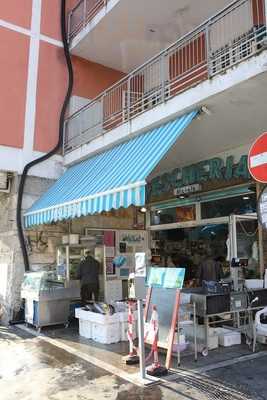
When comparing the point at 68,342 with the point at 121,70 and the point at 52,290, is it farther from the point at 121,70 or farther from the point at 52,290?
the point at 121,70

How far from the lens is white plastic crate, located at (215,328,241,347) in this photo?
25.3 feet

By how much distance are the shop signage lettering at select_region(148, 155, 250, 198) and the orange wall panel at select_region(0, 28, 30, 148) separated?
14.0 feet

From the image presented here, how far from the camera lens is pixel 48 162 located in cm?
1199

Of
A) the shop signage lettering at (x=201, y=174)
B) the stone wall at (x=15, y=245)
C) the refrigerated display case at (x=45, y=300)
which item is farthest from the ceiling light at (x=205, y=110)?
the stone wall at (x=15, y=245)

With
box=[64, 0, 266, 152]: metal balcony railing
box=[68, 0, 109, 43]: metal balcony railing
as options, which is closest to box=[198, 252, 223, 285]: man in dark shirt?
box=[64, 0, 266, 152]: metal balcony railing

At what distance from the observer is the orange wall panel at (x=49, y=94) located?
12000mm

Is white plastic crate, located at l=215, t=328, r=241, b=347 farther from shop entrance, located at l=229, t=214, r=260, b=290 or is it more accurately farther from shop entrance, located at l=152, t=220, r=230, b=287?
shop entrance, located at l=152, t=220, r=230, b=287

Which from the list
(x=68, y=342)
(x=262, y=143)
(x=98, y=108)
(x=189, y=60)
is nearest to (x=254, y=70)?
(x=262, y=143)

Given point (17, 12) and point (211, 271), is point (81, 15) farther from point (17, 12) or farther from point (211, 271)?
point (211, 271)

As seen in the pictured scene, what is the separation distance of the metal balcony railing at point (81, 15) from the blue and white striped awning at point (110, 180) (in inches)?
177

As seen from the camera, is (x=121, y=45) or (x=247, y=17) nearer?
(x=247, y=17)

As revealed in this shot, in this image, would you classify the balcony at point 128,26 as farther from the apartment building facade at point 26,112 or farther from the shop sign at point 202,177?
the shop sign at point 202,177

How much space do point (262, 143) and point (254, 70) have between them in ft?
7.15

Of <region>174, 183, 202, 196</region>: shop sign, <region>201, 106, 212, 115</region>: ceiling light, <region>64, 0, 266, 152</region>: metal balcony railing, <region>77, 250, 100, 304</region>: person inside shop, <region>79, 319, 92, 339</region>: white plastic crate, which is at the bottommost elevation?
<region>79, 319, 92, 339</region>: white plastic crate
